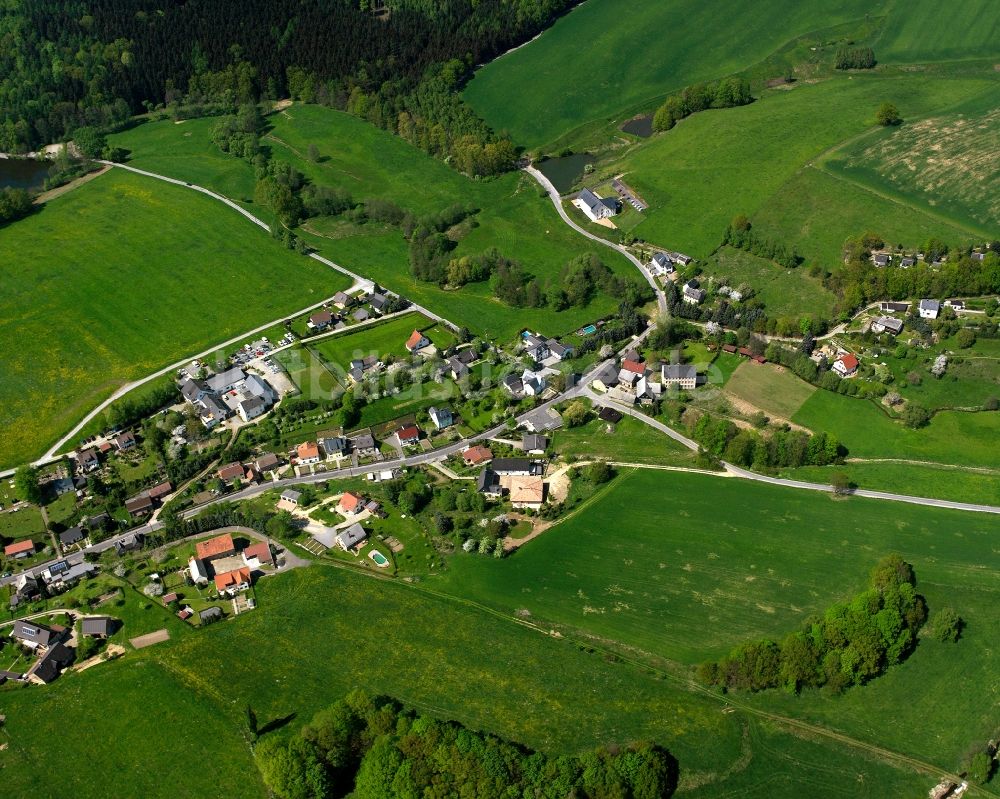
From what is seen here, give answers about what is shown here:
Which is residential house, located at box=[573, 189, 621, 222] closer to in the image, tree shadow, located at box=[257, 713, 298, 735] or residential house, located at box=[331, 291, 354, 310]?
residential house, located at box=[331, 291, 354, 310]

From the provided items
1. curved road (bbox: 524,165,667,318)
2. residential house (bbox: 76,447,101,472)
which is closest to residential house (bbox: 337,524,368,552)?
residential house (bbox: 76,447,101,472)

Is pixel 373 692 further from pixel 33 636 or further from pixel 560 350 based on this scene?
pixel 560 350

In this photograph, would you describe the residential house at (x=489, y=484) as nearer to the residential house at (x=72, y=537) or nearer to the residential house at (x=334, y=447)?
the residential house at (x=334, y=447)

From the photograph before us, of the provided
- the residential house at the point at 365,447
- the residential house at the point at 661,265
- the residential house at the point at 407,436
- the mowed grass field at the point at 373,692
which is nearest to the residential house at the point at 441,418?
the residential house at the point at 407,436

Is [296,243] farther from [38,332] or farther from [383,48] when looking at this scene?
[383,48]

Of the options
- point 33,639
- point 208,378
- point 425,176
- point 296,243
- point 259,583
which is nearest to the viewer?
point 33,639

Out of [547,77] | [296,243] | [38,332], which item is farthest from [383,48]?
[38,332]
